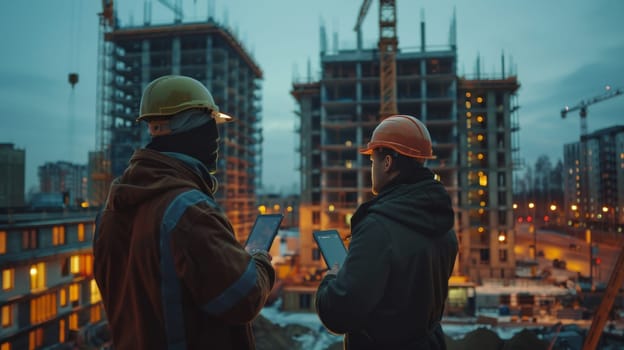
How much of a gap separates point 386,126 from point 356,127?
3893 cm

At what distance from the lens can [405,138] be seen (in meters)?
2.82

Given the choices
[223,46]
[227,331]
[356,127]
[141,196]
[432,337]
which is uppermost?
[223,46]

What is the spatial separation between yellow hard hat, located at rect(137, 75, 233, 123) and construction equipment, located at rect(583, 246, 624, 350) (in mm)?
9147

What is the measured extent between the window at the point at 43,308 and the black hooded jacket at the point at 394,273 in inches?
1006

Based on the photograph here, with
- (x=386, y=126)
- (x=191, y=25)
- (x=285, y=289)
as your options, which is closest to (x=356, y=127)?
(x=285, y=289)

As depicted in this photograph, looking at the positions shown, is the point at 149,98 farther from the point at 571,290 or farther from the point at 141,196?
the point at 571,290

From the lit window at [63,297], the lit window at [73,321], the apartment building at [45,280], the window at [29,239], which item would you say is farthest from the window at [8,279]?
the lit window at [73,321]

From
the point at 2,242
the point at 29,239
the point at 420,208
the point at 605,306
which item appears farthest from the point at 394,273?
the point at 29,239

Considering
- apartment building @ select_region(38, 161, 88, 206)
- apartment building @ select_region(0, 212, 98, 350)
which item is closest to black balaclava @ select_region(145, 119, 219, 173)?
apartment building @ select_region(0, 212, 98, 350)

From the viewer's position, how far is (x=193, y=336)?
6.47ft

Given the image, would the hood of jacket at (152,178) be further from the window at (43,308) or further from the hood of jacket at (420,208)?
the window at (43,308)

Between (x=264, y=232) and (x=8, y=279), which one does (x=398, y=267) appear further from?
(x=8, y=279)

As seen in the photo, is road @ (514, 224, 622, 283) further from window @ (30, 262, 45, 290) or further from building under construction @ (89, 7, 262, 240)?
window @ (30, 262, 45, 290)

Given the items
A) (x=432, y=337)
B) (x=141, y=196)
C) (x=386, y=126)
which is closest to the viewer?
(x=141, y=196)
